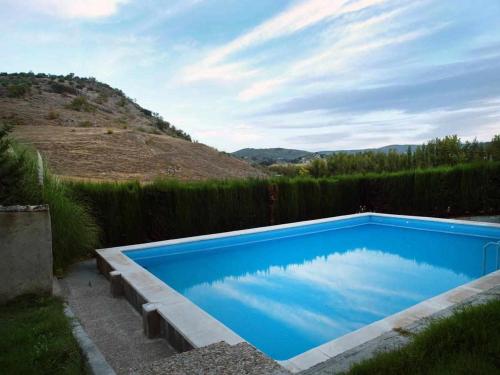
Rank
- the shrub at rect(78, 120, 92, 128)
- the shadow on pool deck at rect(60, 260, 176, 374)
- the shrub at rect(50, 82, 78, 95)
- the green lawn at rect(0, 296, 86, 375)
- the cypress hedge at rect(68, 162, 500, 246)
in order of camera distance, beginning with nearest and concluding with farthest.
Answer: the green lawn at rect(0, 296, 86, 375), the shadow on pool deck at rect(60, 260, 176, 374), the cypress hedge at rect(68, 162, 500, 246), the shrub at rect(78, 120, 92, 128), the shrub at rect(50, 82, 78, 95)

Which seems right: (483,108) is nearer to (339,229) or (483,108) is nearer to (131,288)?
(339,229)

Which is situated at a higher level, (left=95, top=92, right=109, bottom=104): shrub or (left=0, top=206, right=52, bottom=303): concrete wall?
(left=95, top=92, right=109, bottom=104): shrub

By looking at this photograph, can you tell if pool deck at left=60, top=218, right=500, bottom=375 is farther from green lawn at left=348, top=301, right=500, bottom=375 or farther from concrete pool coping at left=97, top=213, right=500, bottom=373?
green lawn at left=348, top=301, right=500, bottom=375

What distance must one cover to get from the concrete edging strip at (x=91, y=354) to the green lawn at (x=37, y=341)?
0.07 meters

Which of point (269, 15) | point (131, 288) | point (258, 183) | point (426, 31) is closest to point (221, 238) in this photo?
point (258, 183)

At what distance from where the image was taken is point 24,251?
14.3ft

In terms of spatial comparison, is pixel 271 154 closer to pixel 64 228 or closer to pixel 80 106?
pixel 80 106

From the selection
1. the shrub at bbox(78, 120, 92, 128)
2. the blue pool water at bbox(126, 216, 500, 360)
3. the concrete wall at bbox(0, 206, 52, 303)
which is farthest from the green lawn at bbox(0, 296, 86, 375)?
the shrub at bbox(78, 120, 92, 128)

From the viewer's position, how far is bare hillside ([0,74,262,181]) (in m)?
21.0

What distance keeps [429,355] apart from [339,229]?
8619 millimetres

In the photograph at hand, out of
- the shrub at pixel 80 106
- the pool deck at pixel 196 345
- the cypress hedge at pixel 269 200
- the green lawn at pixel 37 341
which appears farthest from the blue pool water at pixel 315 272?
the shrub at pixel 80 106

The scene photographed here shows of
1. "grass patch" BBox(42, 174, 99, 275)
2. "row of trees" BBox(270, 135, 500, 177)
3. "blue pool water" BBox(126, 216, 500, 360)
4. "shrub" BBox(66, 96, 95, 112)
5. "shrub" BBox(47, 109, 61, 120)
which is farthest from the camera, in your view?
"shrub" BBox(66, 96, 95, 112)

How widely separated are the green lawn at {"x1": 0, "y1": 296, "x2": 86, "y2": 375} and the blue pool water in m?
2.07

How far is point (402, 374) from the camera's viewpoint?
7.48 feet
